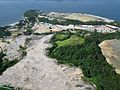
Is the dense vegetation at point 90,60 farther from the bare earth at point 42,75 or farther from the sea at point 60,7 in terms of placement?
the sea at point 60,7

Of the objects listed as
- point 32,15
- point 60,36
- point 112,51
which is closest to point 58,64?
point 112,51

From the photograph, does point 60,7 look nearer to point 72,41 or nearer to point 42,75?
point 72,41

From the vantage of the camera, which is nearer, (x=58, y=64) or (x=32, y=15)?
(x=58, y=64)

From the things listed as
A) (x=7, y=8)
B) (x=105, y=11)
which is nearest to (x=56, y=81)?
(x=105, y=11)

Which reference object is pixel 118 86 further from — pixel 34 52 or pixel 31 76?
pixel 34 52

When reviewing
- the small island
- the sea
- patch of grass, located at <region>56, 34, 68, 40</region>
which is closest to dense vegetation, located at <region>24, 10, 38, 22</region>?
the sea

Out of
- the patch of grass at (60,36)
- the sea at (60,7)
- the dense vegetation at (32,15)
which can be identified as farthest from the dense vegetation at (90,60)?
the sea at (60,7)
